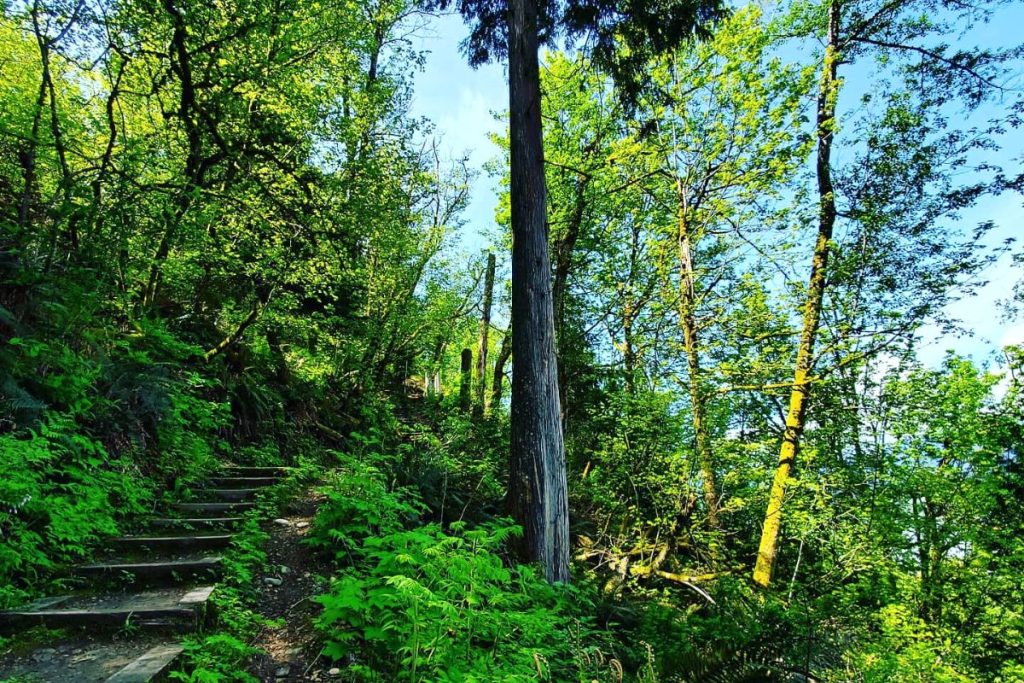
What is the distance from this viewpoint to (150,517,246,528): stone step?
4309mm

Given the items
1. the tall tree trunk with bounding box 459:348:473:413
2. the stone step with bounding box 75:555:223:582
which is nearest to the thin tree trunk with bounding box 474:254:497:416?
the tall tree trunk with bounding box 459:348:473:413

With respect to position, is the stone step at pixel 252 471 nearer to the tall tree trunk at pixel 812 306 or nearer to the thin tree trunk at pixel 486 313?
the tall tree trunk at pixel 812 306

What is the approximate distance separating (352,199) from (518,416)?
576cm

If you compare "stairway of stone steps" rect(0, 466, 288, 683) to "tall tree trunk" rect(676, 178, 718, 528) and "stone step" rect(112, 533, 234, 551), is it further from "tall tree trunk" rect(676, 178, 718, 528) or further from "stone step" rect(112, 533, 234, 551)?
"tall tree trunk" rect(676, 178, 718, 528)

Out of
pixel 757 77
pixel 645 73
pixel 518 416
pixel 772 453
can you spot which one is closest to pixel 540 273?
pixel 518 416

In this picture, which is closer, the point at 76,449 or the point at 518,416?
the point at 76,449

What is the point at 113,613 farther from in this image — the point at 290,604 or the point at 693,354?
the point at 693,354

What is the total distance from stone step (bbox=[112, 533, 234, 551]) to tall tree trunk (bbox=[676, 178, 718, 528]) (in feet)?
24.0

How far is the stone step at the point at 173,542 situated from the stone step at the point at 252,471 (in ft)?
7.00

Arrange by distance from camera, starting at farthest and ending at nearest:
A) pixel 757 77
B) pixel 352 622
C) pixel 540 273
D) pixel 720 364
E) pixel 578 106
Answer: pixel 578 106
pixel 757 77
pixel 720 364
pixel 540 273
pixel 352 622

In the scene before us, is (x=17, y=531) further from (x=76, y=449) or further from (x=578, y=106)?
(x=578, y=106)

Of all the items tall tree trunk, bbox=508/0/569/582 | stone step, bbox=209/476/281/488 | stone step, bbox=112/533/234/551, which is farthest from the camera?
stone step, bbox=209/476/281/488

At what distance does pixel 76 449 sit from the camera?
3.94 metres

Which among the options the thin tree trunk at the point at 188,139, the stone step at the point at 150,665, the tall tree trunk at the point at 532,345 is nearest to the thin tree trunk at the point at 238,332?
the thin tree trunk at the point at 188,139
